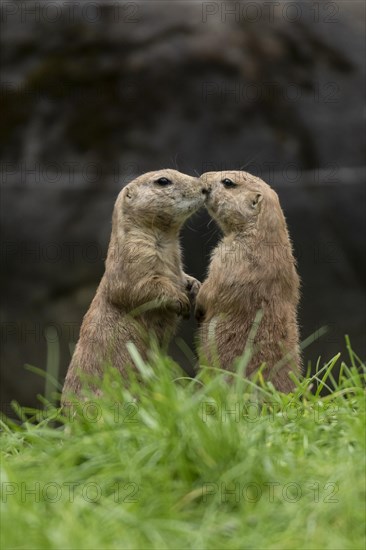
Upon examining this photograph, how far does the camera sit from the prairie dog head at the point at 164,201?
756 centimetres

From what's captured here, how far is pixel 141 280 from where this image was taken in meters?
7.26

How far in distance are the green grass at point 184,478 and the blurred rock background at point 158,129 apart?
319 inches

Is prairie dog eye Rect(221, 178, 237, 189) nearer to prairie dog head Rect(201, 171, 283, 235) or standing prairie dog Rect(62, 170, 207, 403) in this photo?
prairie dog head Rect(201, 171, 283, 235)

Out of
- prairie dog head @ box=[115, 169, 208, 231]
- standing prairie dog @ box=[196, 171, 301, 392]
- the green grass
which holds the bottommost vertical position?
the green grass

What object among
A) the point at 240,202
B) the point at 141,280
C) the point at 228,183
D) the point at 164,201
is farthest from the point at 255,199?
the point at 141,280

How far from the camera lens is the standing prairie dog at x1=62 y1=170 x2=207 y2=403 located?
725cm

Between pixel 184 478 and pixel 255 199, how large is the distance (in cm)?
287

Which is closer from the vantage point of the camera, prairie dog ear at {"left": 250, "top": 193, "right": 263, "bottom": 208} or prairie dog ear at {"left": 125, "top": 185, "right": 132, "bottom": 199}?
prairie dog ear at {"left": 250, "top": 193, "right": 263, "bottom": 208}

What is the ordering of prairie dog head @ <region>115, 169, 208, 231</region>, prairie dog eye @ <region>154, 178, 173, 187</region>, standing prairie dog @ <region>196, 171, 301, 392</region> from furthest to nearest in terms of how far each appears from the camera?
prairie dog eye @ <region>154, 178, 173, 187</region>
prairie dog head @ <region>115, 169, 208, 231</region>
standing prairie dog @ <region>196, 171, 301, 392</region>

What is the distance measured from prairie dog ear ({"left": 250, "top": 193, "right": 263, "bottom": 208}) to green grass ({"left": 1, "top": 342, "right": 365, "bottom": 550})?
6.47ft

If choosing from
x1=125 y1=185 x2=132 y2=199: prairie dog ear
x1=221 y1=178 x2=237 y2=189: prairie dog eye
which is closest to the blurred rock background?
x1=125 y1=185 x2=132 y2=199: prairie dog ear

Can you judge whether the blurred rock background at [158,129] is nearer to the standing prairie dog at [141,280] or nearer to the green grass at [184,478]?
the standing prairie dog at [141,280]

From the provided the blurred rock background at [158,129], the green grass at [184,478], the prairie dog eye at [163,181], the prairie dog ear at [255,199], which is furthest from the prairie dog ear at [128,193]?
the blurred rock background at [158,129]

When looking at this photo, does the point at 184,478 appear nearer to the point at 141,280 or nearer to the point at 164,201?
the point at 141,280
